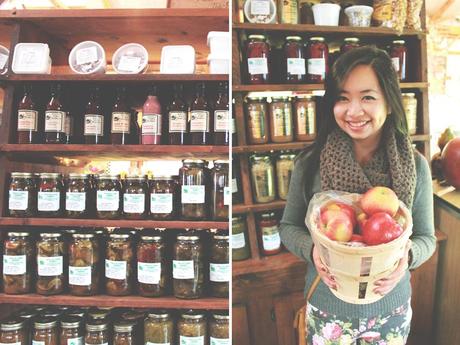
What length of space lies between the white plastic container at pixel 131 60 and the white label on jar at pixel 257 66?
67 cm

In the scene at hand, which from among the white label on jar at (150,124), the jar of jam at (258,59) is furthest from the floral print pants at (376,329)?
the white label on jar at (150,124)

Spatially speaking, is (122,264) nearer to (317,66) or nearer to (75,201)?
(75,201)

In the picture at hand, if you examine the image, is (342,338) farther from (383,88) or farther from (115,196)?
(115,196)

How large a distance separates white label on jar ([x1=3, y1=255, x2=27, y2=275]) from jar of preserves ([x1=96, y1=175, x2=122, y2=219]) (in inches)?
12.1

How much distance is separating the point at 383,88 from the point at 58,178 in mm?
1232

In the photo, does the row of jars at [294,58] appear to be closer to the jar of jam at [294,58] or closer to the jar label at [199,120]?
the jar of jam at [294,58]

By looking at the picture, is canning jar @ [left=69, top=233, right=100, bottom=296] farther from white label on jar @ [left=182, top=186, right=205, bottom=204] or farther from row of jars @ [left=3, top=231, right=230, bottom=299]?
white label on jar @ [left=182, top=186, right=205, bottom=204]

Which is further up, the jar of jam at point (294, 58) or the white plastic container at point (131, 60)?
the white plastic container at point (131, 60)

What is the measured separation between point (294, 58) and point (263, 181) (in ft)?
1.19

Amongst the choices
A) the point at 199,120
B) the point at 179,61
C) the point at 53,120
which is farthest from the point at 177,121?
the point at 53,120

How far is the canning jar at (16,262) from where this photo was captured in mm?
1530

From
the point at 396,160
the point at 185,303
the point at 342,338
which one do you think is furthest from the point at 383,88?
the point at 185,303

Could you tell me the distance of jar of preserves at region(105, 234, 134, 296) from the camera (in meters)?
1.53

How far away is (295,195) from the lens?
0.82m
